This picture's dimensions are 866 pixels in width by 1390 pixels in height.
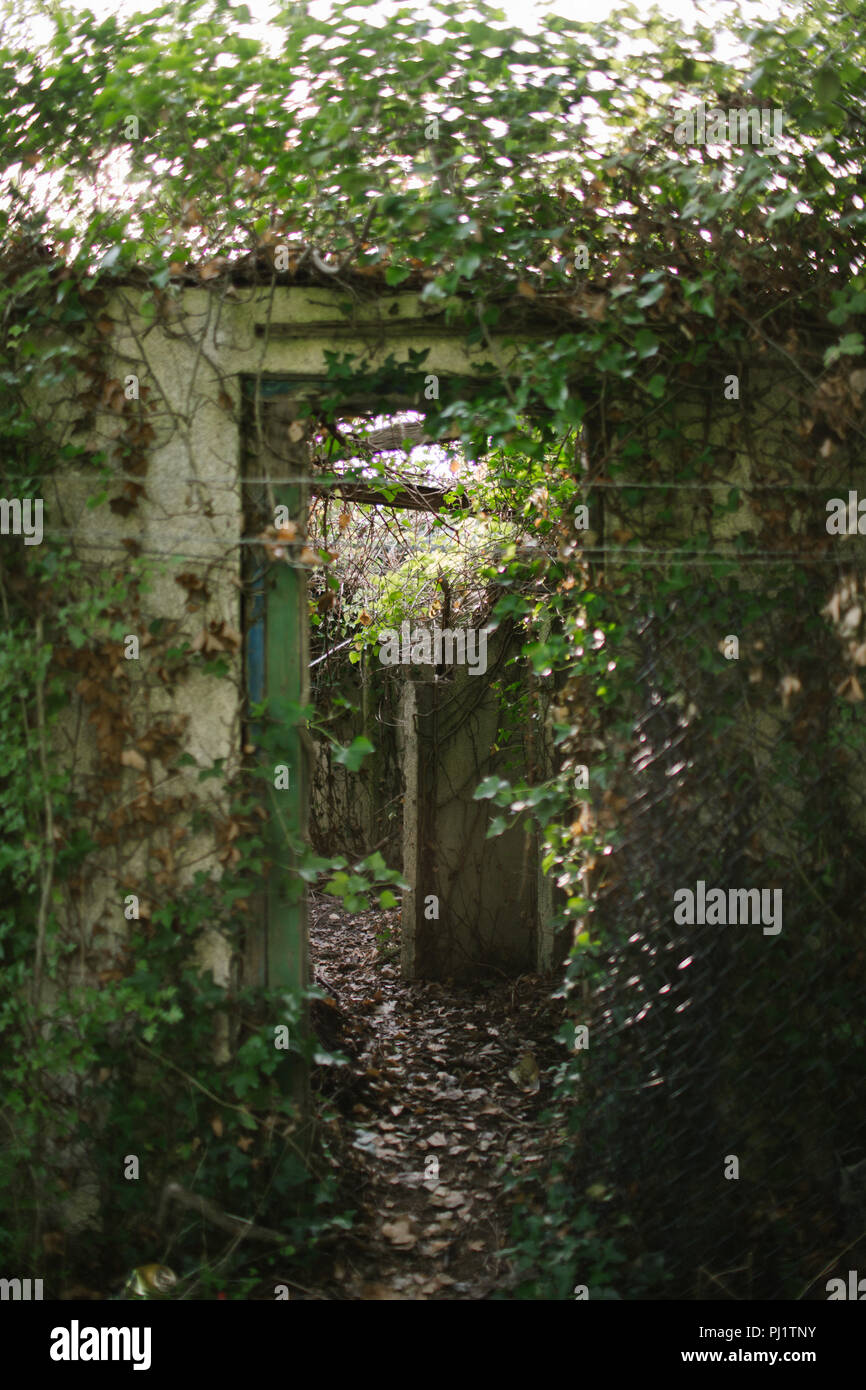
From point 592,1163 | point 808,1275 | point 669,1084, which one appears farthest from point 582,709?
point 808,1275

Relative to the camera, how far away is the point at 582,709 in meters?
3.61

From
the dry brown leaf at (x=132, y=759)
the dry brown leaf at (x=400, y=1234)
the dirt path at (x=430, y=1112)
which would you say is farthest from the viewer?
the dry brown leaf at (x=400, y=1234)

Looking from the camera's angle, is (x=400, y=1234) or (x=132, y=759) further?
(x=400, y=1234)

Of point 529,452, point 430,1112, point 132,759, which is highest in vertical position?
point 529,452

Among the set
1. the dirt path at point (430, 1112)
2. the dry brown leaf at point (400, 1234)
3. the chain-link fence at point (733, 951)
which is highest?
the chain-link fence at point (733, 951)

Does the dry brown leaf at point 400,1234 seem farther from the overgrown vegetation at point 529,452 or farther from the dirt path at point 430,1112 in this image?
the overgrown vegetation at point 529,452

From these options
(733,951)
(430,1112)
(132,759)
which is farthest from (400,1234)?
(132,759)

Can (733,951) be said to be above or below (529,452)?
below

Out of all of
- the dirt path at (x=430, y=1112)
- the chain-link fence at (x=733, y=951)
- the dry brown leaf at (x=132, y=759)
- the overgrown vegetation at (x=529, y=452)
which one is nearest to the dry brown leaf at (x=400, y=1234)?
the dirt path at (x=430, y=1112)

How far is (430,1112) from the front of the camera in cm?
475

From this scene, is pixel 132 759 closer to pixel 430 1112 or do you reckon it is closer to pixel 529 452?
pixel 529 452

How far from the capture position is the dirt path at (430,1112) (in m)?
3.53

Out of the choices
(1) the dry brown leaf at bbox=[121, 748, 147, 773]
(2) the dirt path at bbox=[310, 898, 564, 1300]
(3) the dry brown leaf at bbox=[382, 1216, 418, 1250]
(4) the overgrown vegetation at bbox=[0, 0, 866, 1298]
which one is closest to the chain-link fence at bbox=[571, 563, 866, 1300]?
(4) the overgrown vegetation at bbox=[0, 0, 866, 1298]

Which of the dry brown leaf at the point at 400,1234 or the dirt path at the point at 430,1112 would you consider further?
the dry brown leaf at the point at 400,1234
